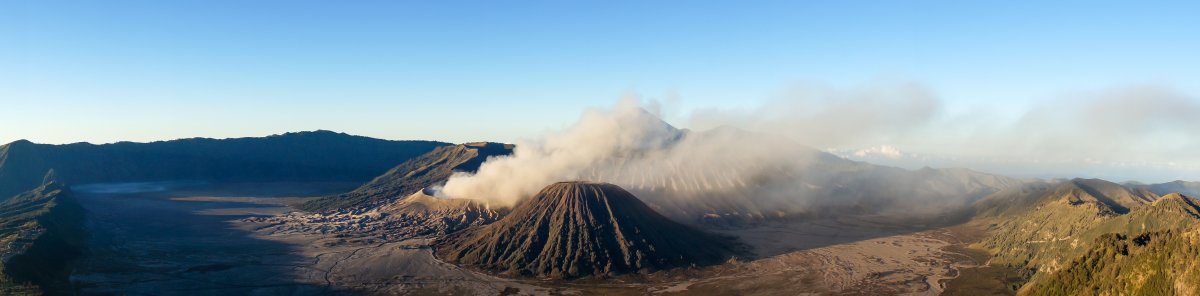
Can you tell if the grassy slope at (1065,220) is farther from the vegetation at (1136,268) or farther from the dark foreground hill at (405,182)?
the dark foreground hill at (405,182)

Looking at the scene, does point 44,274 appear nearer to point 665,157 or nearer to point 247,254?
point 247,254

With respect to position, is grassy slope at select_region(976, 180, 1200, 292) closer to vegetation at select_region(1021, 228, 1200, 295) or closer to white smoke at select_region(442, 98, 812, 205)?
vegetation at select_region(1021, 228, 1200, 295)

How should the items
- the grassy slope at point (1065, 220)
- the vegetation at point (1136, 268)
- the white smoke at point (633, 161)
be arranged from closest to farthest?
the vegetation at point (1136, 268), the grassy slope at point (1065, 220), the white smoke at point (633, 161)

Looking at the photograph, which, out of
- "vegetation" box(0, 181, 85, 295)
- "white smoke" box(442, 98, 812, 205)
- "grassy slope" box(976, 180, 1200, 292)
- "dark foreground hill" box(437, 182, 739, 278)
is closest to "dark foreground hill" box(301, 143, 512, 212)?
"white smoke" box(442, 98, 812, 205)

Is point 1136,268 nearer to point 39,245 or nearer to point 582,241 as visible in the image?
point 582,241

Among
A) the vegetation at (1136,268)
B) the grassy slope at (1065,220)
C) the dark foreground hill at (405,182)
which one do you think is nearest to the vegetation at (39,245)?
the dark foreground hill at (405,182)

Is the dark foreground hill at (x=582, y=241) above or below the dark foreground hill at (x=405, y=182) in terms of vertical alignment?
below

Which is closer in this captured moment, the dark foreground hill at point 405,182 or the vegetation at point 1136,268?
the vegetation at point 1136,268
